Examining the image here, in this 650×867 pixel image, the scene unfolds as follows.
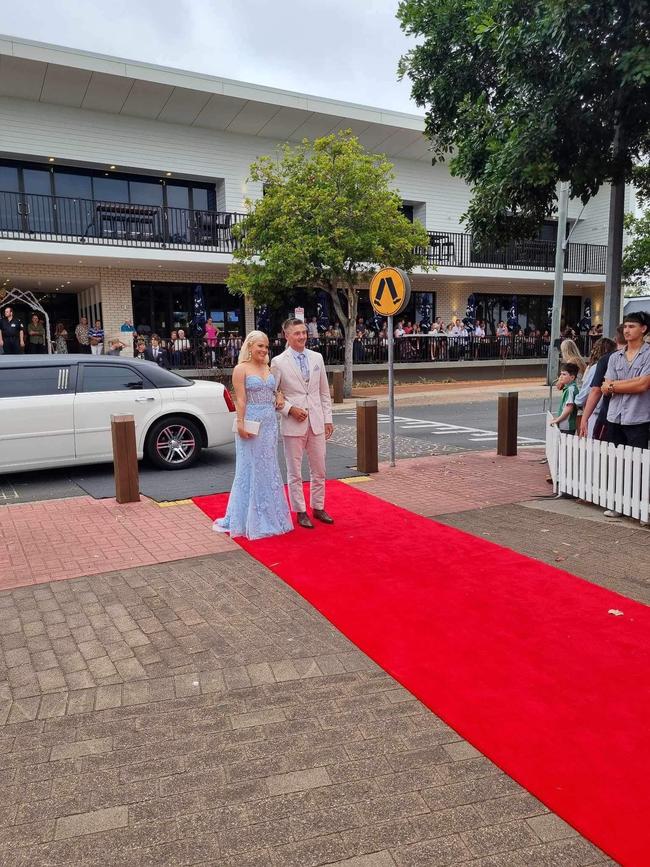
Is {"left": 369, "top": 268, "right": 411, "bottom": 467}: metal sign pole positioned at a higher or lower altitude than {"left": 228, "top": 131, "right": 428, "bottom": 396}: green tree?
lower

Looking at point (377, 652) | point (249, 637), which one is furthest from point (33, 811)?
point (377, 652)

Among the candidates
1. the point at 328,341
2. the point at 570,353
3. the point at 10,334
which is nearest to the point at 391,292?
the point at 570,353

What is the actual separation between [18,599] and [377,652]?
101 inches

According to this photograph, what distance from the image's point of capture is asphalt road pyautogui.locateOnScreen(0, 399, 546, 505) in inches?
310

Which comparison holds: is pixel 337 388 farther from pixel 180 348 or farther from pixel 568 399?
pixel 568 399

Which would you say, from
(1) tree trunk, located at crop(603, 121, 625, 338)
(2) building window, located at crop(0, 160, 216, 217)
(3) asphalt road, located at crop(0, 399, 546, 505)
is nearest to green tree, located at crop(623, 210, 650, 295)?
(3) asphalt road, located at crop(0, 399, 546, 505)

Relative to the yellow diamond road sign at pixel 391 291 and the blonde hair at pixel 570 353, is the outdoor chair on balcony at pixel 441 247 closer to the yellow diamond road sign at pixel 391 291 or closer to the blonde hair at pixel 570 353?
the blonde hair at pixel 570 353

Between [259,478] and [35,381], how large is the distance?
12.8 ft

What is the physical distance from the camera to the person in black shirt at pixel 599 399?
21.5 ft

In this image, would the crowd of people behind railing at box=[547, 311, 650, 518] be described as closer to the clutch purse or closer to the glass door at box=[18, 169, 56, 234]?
the clutch purse

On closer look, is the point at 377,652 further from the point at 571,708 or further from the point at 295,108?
the point at 295,108

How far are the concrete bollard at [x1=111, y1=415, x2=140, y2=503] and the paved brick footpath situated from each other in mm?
2945

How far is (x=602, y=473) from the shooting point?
257 inches

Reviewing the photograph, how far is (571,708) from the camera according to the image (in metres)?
3.11
